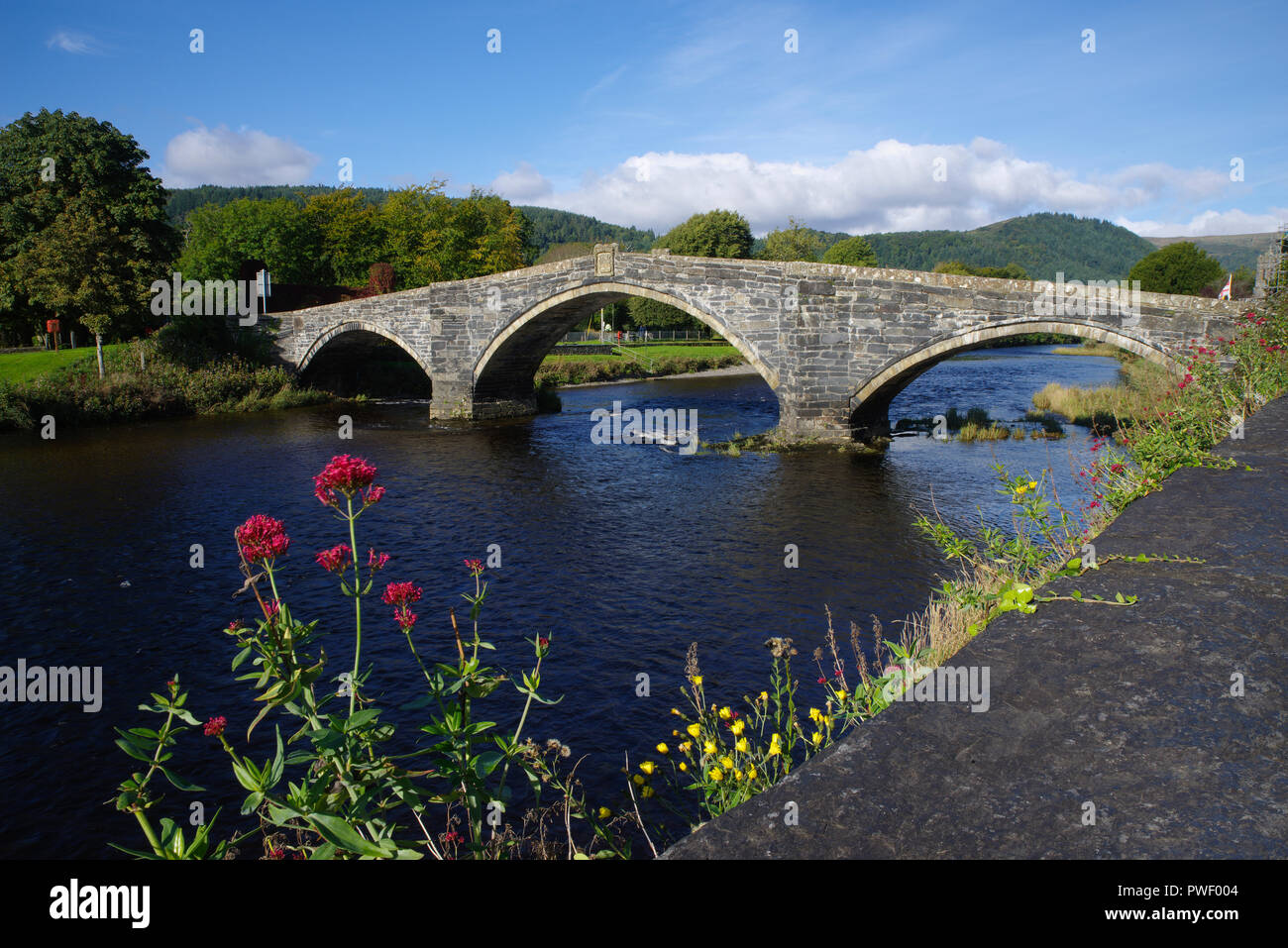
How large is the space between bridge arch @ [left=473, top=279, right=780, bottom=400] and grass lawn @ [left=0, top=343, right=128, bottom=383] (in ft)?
53.3

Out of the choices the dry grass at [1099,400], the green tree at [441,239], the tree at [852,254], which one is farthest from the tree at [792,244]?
the dry grass at [1099,400]

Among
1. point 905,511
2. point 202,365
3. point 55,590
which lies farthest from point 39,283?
point 905,511

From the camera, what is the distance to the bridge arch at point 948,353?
19078 millimetres

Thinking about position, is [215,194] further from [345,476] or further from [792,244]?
[345,476]

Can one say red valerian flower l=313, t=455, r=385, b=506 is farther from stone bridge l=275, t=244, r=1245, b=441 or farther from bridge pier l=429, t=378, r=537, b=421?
bridge pier l=429, t=378, r=537, b=421

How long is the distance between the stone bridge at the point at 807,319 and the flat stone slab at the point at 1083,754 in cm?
1752

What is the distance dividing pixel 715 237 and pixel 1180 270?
42.0m

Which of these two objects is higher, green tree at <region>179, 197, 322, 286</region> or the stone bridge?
green tree at <region>179, 197, 322, 286</region>

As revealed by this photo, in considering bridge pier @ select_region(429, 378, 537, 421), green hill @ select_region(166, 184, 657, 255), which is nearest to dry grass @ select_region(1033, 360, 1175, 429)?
bridge pier @ select_region(429, 378, 537, 421)

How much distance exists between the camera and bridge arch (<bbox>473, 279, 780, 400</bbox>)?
2505cm

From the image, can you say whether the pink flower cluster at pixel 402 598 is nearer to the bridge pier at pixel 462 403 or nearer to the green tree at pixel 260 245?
the bridge pier at pixel 462 403

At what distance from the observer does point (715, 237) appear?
69125 millimetres

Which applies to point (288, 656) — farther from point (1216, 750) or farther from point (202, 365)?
point (202, 365)

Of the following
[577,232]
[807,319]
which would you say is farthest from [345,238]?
[577,232]
